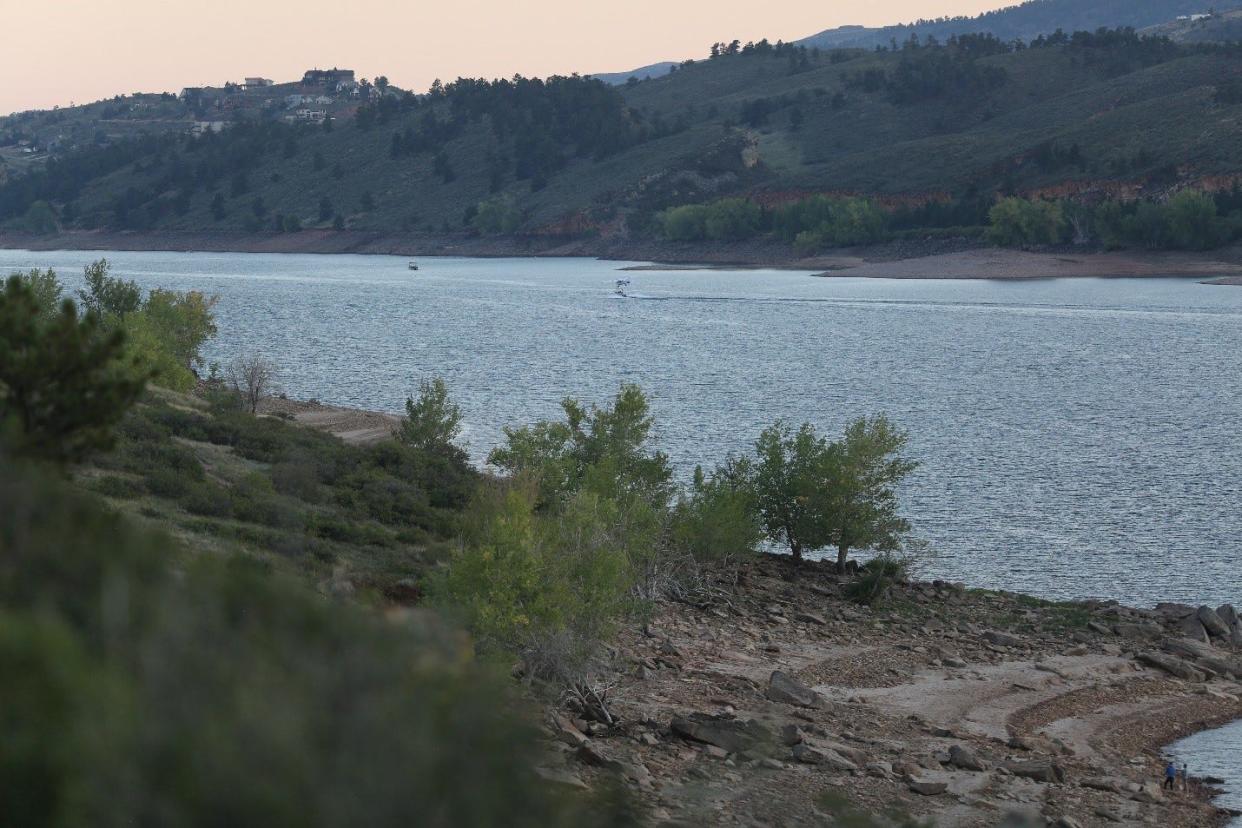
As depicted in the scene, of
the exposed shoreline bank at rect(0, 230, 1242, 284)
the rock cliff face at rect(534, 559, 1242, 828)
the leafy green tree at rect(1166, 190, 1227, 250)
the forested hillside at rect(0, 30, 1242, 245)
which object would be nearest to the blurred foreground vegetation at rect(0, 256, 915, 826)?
the rock cliff face at rect(534, 559, 1242, 828)

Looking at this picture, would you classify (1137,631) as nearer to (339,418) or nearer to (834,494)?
(834,494)

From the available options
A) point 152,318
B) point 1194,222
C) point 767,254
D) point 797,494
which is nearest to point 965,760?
point 797,494

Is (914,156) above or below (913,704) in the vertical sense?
above

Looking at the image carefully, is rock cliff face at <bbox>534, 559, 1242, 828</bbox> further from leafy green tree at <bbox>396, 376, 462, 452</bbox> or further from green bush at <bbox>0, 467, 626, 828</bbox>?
leafy green tree at <bbox>396, 376, 462, 452</bbox>

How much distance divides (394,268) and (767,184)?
4634 cm

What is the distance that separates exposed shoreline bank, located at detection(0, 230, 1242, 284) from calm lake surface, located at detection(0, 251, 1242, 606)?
4.02 m

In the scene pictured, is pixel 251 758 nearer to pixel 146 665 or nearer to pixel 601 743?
pixel 146 665

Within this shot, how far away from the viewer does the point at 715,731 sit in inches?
671

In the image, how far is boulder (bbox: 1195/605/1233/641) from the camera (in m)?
27.0

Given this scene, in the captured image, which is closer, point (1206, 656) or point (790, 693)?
point (790, 693)

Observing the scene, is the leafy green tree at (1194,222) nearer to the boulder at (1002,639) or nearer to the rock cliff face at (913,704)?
the rock cliff face at (913,704)

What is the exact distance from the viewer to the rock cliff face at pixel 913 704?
1617 cm

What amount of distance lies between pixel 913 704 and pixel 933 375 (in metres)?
47.0

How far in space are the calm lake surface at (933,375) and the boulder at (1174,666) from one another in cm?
438
